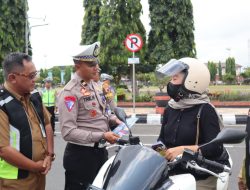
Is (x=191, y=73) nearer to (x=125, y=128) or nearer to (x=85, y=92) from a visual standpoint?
(x=125, y=128)

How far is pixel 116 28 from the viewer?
21.1 metres

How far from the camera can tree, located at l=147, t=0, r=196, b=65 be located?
74.3 ft

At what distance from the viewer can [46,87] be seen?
10766 millimetres

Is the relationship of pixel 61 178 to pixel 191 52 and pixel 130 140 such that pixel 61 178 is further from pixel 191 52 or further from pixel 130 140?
pixel 191 52

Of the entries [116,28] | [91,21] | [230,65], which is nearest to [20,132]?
[116,28]

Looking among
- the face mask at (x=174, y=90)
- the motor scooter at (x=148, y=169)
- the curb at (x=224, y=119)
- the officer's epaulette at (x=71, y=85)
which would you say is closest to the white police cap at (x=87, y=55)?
the officer's epaulette at (x=71, y=85)

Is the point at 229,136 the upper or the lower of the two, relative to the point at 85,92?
lower

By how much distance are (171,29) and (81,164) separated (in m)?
20.2

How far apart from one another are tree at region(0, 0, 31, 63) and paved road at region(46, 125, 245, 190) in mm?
15143

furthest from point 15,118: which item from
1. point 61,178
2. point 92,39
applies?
point 92,39

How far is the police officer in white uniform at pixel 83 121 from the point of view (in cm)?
324

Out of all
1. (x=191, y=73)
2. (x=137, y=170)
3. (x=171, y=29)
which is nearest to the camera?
(x=137, y=170)

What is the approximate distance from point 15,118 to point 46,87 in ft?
26.2

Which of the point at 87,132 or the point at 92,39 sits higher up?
the point at 92,39
